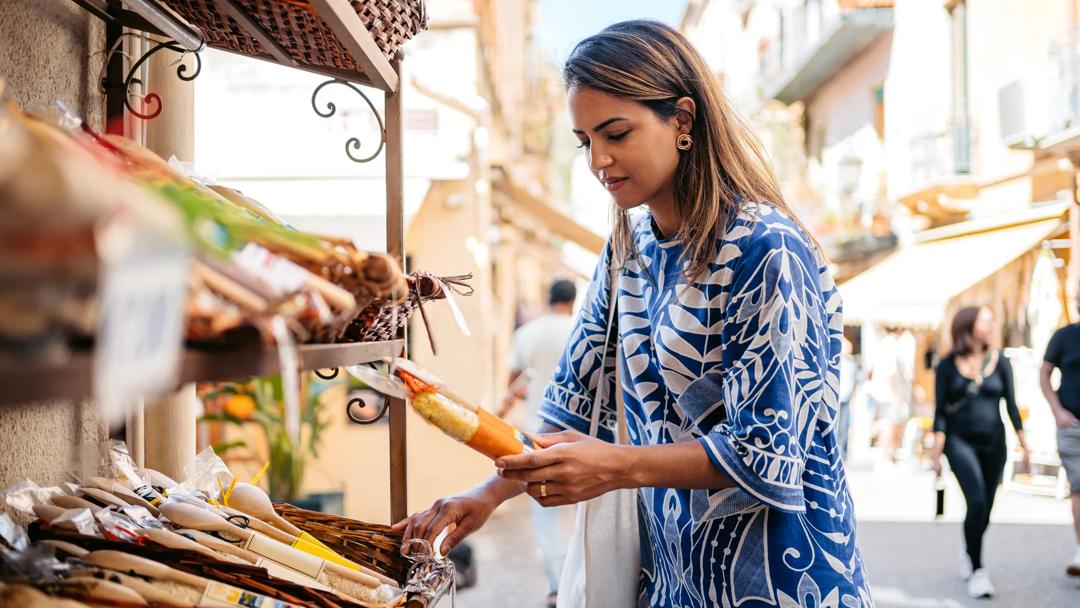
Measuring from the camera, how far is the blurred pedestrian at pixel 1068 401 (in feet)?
21.2

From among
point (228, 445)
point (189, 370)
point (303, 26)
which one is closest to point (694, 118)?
point (303, 26)

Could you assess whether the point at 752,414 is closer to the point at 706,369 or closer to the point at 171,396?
the point at 706,369

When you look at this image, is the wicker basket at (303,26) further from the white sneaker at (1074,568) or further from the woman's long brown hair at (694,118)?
the white sneaker at (1074,568)

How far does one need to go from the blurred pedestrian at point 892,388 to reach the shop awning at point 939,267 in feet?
2.42

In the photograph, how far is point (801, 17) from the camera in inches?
901

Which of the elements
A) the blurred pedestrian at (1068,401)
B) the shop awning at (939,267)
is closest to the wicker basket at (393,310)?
the blurred pedestrian at (1068,401)

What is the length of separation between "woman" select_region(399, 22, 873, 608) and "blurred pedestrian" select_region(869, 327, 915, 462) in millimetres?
12594

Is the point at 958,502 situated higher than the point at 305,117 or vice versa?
the point at 305,117

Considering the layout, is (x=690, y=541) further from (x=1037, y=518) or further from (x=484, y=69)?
(x=484, y=69)

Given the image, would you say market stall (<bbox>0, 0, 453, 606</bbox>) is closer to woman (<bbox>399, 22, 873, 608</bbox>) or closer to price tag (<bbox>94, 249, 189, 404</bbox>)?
price tag (<bbox>94, 249, 189, 404</bbox>)

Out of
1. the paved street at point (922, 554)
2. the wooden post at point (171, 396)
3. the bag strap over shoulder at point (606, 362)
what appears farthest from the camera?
the paved street at point (922, 554)

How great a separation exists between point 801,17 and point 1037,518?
52.9 feet

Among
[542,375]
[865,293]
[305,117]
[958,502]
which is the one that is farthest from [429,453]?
[865,293]

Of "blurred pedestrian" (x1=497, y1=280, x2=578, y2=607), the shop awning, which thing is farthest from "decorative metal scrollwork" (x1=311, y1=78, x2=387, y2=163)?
the shop awning
